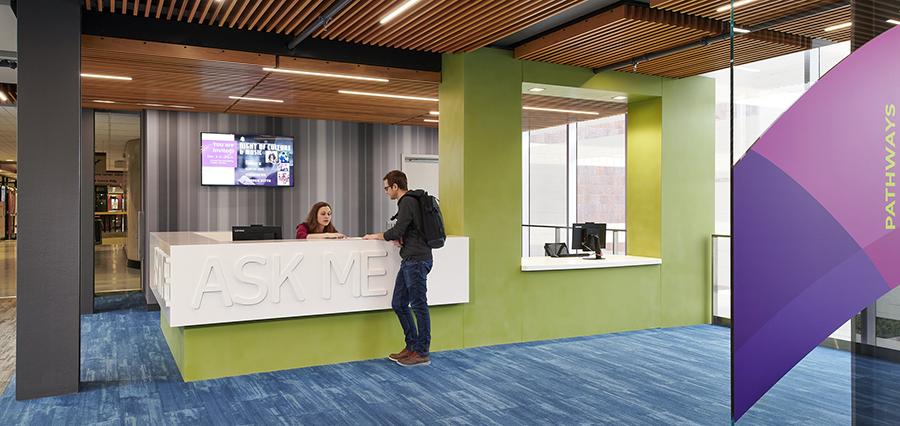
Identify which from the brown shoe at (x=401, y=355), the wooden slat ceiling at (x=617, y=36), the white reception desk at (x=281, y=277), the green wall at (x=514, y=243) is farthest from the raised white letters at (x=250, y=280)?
the wooden slat ceiling at (x=617, y=36)

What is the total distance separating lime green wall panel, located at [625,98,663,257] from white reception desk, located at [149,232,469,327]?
2.77 metres

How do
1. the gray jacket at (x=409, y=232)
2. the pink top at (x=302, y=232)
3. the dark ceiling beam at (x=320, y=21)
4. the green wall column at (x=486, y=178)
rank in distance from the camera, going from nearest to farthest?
1. the dark ceiling beam at (x=320, y=21)
2. the gray jacket at (x=409, y=232)
3. the pink top at (x=302, y=232)
4. the green wall column at (x=486, y=178)

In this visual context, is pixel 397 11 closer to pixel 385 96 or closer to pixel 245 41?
pixel 245 41

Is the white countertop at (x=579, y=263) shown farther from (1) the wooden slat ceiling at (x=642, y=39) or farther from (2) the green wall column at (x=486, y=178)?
(1) the wooden slat ceiling at (x=642, y=39)

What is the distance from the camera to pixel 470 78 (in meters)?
6.71

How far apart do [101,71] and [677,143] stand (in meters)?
6.40

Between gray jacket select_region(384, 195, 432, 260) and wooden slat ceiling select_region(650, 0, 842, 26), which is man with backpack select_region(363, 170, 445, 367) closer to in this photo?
gray jacket select_region(384, 195, 432, 260)

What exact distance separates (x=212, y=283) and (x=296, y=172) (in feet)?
16.5

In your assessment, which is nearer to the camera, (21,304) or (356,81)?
(21,304)

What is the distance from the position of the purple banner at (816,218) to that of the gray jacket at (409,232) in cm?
393

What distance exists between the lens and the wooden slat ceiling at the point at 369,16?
5.16m

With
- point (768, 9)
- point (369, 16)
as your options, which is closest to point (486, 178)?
point (369, 16)

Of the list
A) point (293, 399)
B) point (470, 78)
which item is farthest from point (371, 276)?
point (470, 78)

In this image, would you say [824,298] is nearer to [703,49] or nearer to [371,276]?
[371,276]
